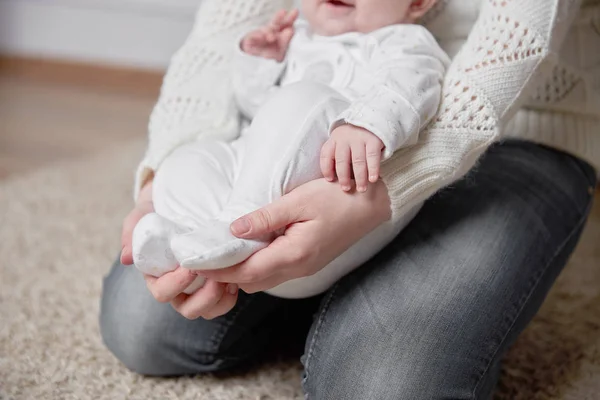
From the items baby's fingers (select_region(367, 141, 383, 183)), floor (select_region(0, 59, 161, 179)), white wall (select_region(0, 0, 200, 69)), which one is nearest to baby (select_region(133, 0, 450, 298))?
baby's fingers (select_region(367, 141, 383, 183))

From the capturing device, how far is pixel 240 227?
0.63 m

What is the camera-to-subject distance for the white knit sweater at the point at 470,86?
70 cm

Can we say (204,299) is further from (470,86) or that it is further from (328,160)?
(470,86)

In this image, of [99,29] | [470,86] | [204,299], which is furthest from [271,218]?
[99,29]

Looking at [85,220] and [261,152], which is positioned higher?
[261,152]

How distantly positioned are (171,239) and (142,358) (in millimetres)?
252

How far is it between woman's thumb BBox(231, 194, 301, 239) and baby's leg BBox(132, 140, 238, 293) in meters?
0.04

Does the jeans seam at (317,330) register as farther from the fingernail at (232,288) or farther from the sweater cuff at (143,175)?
the sweater cuff at (143,175)

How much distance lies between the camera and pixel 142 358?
837 millimetres

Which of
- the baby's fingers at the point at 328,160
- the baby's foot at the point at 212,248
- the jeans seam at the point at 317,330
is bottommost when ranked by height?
the jeans seam at the point at 317,330

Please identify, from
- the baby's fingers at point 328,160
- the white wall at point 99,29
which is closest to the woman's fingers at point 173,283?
the baby's fingers at point 328,160

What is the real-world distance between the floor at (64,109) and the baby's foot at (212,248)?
1.05 metres

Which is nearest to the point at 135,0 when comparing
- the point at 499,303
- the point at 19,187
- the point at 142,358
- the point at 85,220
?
the point at 19,187

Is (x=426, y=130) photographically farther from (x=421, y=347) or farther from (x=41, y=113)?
(x=41, y=113)
